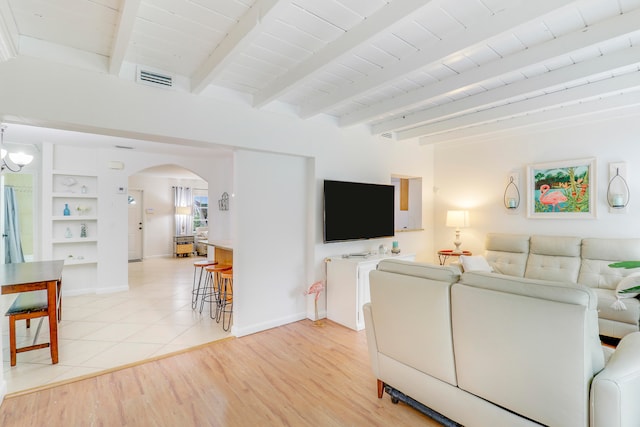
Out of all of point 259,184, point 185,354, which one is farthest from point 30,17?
point 185,354

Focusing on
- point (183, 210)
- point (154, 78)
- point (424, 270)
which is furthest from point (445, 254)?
point (183, 210)

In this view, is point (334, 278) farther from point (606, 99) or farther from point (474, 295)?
point (606, 99)

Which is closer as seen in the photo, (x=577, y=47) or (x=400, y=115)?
(x=577, y=47)

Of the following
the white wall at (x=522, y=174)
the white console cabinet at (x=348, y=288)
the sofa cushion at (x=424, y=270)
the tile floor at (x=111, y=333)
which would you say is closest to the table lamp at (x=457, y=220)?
the white wall at (x=522, y=174)

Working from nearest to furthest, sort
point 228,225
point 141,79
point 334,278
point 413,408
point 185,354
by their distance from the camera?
point 413,408, point 141,79, point 185,354, point 334,278, point 228,225

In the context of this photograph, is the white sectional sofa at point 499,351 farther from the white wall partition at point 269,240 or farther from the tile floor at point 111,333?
the tile floor at point 111,333

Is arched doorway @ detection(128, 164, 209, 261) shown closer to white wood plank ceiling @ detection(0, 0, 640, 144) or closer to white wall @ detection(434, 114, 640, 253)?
white wood plank ceiling @ detection(0, 0, 640, 144)

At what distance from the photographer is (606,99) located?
3.45 metres

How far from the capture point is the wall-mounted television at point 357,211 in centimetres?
385

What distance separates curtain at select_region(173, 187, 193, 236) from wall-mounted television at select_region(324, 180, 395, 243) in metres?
7.46

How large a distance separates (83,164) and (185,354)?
13.4 ft

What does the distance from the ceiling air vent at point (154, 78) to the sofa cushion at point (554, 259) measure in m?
4.74

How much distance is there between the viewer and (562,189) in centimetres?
416

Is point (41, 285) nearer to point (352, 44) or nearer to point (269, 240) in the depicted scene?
point (269, 240)
